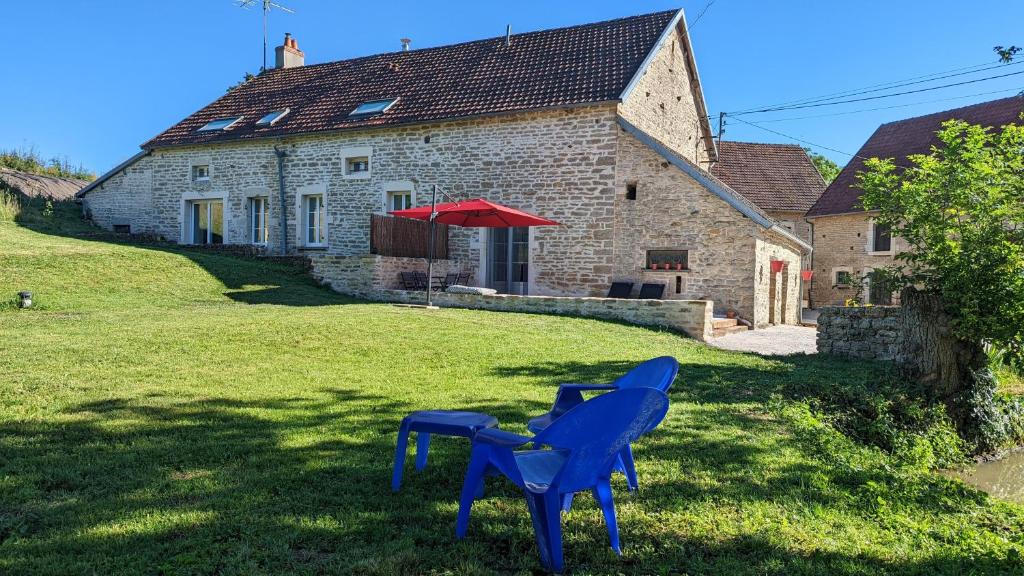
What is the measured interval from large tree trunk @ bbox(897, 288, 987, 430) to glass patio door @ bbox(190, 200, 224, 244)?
18416mm

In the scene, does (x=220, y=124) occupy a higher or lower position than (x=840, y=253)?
higher

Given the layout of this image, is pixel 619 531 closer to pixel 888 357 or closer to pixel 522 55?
pixel 888 357

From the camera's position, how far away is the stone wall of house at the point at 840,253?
22.5 metres

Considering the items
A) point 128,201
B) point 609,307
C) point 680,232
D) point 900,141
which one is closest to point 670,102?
point 680,232

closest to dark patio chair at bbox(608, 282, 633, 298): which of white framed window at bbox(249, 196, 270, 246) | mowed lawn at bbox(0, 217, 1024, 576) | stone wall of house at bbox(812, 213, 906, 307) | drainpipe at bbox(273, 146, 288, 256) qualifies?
mowed lawn at bbox(0, 217, 1024, 576)

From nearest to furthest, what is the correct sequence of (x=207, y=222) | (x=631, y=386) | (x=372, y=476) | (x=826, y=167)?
(x=372, y=476) < (x=631, y=386) < (x=207, y=222) < (x=826, y=167)

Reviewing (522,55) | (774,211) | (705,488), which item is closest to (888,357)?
(705,488)

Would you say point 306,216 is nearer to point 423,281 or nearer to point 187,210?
point 187,210

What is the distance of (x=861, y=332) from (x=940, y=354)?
2356mm

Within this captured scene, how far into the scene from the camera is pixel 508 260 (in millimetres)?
15992

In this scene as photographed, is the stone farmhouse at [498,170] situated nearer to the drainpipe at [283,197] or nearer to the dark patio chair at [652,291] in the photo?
the drainpipe at [283,197]

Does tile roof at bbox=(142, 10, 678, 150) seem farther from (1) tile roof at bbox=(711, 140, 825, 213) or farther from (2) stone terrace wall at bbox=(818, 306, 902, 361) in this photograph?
(1) tile roof at bbox=(711, 140, 825, 213)

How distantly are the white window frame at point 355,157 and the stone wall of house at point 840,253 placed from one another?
16.9 metres

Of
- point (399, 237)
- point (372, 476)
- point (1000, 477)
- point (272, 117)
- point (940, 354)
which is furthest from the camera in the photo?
point (272, 117)
